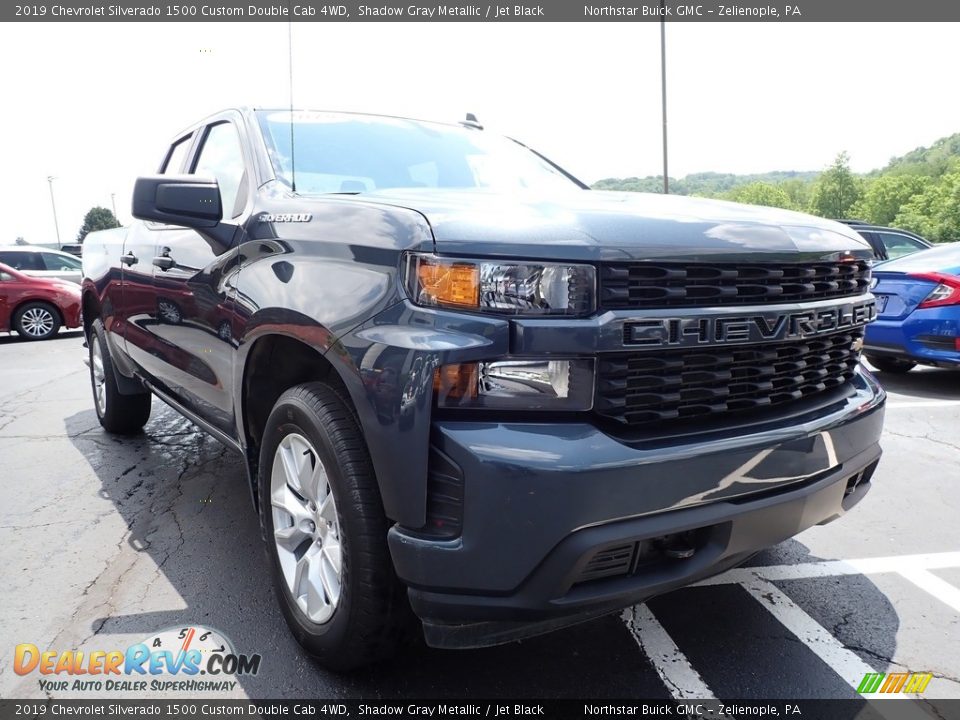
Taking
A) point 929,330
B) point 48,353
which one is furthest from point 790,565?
point 48,353

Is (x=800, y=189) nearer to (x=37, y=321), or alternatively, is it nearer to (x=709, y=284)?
(x=37, y=321)

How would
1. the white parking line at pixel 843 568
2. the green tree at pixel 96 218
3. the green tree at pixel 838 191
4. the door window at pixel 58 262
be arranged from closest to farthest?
the white parking line at pixel 843 568
the door window at pixel 58 262
the green tree at pixel 96 218
the green tree at pixel 838 191

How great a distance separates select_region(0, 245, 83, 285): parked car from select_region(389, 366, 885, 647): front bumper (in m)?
13.7

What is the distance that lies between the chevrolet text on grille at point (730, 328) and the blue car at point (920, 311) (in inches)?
169

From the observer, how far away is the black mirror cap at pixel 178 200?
2.66 m

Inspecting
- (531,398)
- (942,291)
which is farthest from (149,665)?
(942,291)

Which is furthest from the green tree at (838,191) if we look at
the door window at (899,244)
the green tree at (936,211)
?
the door window at (899,244)

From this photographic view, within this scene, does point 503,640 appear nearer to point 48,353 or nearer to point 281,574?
point 281,574

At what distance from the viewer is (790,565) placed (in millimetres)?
2998

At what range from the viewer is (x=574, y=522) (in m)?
1.70

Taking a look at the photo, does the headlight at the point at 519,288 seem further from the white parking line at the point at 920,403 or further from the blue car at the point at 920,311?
the blue car at the point at 920,311

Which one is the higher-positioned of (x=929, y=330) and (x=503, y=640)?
(x=929, y=330)

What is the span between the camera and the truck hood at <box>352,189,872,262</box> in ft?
5.96

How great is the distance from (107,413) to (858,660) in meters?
4.71
